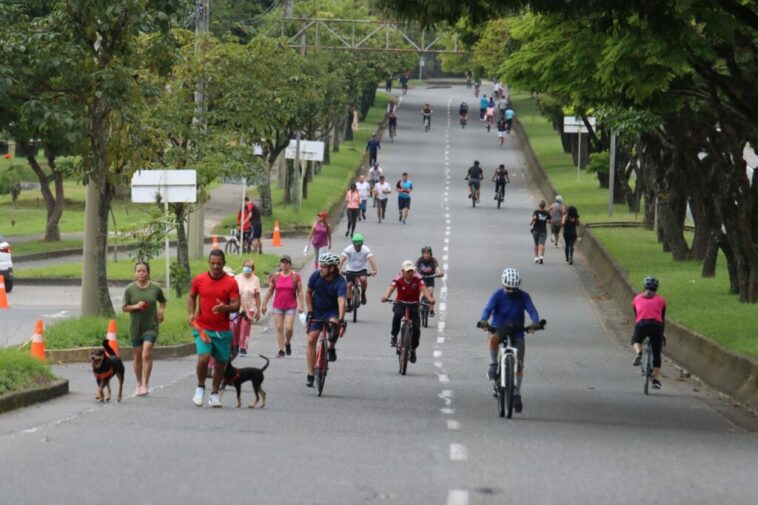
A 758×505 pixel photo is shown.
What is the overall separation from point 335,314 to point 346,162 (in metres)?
58.1

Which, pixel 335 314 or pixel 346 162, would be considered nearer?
pixel 335 314

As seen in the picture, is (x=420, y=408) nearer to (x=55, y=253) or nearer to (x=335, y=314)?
(x=335, y=314)

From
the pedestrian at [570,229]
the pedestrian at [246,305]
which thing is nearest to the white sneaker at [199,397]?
the pedestrian at [246,305]

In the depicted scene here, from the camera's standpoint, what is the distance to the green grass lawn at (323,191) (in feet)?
174

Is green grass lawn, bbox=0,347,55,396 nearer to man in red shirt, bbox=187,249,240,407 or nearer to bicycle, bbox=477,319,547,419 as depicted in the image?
man in red shirt, bbox=187,249,240,407

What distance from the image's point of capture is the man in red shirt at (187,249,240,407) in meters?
17.4

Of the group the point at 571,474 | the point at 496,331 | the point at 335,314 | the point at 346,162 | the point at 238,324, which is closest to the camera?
the point at 571,474

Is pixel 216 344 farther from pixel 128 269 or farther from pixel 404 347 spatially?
pixel 128 269

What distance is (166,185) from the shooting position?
31453mm

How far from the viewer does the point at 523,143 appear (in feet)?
283

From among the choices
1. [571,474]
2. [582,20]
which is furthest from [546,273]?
[571,474]

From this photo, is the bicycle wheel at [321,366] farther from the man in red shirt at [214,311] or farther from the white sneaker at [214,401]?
the man in red shirt at [214,311]

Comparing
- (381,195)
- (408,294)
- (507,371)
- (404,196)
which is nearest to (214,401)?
(507,371)

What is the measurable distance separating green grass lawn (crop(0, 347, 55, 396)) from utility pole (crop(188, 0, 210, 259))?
17.0 m
